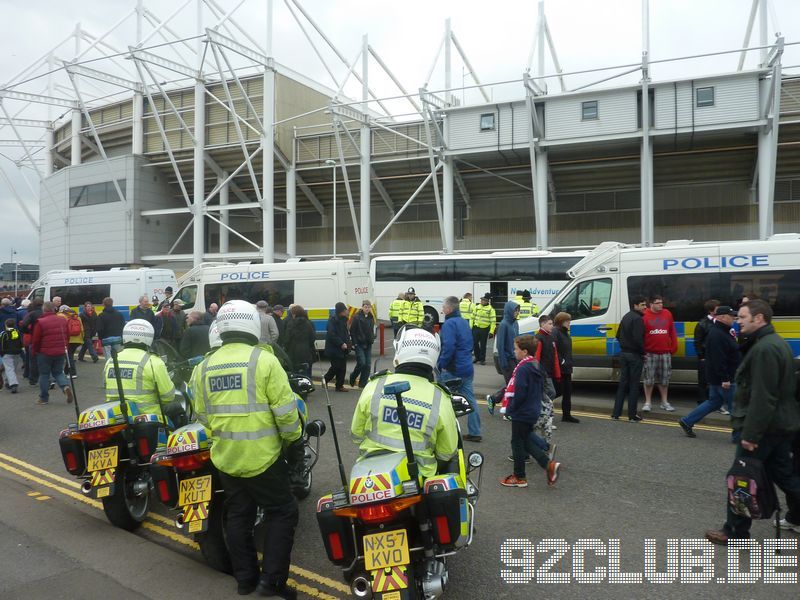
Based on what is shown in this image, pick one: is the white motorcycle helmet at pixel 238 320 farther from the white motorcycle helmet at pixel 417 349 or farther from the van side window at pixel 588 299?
the van side window at pixel 588 299

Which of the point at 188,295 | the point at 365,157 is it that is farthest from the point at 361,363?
the point at 365,157

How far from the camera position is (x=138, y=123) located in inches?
1451

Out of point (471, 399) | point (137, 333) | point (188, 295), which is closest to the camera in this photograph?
point (137, 333)

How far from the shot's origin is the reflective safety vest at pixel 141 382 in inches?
206

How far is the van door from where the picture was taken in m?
11.2

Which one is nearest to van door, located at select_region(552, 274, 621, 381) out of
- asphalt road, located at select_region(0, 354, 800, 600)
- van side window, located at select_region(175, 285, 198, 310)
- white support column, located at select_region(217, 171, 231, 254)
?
asphalt road, located at select_region(0, 354, 800, 600)

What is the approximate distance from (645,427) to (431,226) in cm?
2824

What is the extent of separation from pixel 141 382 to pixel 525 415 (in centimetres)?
354

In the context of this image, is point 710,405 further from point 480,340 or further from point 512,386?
point 480,340

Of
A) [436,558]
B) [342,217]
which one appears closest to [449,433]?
[436,558]

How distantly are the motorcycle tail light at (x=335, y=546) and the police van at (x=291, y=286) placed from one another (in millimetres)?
12800

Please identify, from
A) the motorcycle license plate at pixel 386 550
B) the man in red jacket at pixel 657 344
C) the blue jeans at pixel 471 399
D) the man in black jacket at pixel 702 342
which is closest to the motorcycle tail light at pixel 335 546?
the motorcycle license plate at pixel 386 550

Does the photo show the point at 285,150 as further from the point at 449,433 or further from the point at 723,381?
the point at 449,433

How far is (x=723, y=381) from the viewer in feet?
25.6
